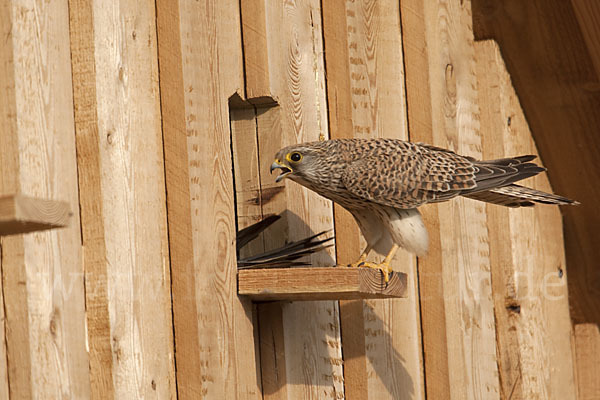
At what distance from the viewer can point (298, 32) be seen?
3742 millimetres

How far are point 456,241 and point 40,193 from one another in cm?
227

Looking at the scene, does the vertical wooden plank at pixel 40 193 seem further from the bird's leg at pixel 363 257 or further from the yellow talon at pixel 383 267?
the bird's leg at pixel 363 257

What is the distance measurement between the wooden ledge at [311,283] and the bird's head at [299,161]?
419mm

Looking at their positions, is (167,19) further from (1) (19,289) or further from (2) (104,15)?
(1) (19,289)

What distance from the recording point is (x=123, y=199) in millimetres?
2693

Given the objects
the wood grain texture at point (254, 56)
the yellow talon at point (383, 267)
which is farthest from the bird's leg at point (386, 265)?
the wood grain texture at point (254, 56)

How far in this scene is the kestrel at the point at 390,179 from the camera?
3520 millimetres

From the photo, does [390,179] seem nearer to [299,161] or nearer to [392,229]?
[392,229]

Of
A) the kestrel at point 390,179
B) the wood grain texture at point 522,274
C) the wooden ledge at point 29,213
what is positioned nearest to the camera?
the wooden ledge at point 29,213

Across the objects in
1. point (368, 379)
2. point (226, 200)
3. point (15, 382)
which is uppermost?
point (226, 200)

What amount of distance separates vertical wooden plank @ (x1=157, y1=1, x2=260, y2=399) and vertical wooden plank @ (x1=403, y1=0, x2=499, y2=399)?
3.29 feet

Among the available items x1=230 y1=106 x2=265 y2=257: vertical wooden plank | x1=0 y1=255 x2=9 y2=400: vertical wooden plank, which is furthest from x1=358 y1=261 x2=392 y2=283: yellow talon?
x1=0 y1=255 x2=9 y2=400: vertical wooden plank

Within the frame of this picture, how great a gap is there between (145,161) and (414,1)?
5.94ft

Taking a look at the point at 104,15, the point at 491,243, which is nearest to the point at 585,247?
the point at 491,243
